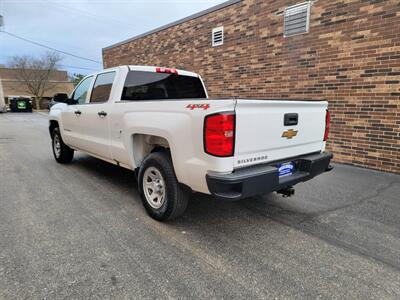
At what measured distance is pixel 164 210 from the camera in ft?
10.2

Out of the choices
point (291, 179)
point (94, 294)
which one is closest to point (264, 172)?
point (291, 179)

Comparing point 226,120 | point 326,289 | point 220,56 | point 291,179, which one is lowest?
point 326,289

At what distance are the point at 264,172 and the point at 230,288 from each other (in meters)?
1.05

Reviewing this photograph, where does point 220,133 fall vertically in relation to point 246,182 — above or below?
above

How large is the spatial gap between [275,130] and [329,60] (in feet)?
14.0

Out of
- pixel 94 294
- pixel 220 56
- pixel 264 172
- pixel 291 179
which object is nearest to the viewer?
pixel 94 294

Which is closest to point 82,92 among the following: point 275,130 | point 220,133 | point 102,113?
point 102,113

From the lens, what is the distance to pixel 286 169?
301 cm

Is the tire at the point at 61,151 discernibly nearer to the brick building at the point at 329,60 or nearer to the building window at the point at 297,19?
the brick building at the point at 329,60

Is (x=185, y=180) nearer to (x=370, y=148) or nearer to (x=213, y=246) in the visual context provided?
(x=213, y=246)

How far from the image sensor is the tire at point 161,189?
2.98 meters

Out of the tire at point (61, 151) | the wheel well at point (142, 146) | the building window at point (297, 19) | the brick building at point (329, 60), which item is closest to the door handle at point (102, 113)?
the wheel well at point (142, 146)

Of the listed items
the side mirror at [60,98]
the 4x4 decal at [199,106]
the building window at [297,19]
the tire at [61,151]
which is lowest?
the tire at [61,151]

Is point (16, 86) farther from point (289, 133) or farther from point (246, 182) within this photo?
point (246, 182)
